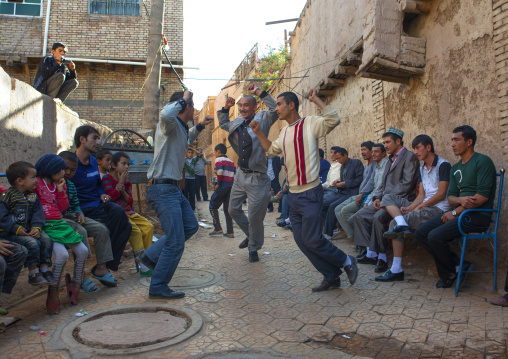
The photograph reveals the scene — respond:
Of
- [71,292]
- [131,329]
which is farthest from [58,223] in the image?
[131,329]

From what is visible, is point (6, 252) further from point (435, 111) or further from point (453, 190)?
point (435, 111)

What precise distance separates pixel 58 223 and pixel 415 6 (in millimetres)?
5394

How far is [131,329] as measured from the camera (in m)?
3.15

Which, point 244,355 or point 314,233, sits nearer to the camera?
point 244,355

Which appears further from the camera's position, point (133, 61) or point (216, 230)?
point (133, 61)

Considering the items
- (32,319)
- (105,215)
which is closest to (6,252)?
(32,319)

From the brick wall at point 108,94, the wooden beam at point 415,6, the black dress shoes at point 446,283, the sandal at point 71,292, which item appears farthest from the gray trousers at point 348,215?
the brick wall at point 108,94

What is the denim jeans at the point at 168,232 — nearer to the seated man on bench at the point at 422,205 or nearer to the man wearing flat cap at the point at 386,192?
the seated man on bench at the point at 422,205

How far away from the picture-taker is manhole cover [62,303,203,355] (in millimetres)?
2852

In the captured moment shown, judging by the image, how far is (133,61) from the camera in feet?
57.7

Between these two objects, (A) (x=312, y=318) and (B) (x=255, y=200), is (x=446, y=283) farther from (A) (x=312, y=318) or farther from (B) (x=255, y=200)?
(B) (x=255, y=200)

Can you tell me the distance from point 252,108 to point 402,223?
2.51 metres

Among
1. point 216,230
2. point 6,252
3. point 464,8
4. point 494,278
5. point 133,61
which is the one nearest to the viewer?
point 6,252

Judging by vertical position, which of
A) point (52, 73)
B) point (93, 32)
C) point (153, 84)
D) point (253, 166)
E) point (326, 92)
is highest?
point (93, 32)
